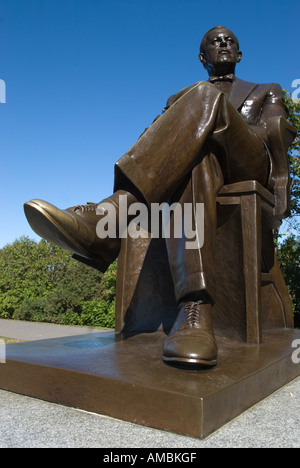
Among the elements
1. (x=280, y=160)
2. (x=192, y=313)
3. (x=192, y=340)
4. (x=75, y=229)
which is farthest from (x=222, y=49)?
(x=192, y=340)

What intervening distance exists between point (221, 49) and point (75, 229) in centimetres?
202

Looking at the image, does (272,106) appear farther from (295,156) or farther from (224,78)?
(295,156)

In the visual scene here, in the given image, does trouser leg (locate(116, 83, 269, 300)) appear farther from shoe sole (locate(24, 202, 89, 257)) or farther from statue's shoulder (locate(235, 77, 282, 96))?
statue's shoulder (locate(235, 77, 282, 96))

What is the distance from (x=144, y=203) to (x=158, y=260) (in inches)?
27.6

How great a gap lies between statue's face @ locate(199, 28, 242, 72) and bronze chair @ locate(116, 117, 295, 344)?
766mm

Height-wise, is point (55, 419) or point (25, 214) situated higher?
point (25, 214)

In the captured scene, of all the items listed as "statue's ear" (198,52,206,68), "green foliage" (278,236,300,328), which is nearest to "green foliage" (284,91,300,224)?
"green foliage" (278,236,300,328)

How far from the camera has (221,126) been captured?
82.4 inches

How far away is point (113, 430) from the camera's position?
49.9 inches

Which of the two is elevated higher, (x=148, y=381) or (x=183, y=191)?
(x=183, y=191)

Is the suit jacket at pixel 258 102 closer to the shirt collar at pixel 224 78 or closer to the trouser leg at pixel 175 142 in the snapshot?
the shirt collar at pixel 224 78

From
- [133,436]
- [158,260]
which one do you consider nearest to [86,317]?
[158,260]

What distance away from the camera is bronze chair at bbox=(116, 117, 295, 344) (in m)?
2.29

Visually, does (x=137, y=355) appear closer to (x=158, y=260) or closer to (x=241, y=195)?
(x=158, y=260)
